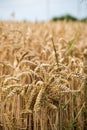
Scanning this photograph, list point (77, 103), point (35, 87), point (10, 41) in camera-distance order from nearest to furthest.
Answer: point (35, 87)
point (77, 103)
point (10, 41)

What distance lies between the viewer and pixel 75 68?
310 centimetres

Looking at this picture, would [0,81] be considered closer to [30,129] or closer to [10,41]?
[30,129]

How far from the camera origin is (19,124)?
2.64 metres

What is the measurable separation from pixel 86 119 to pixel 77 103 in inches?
5.5

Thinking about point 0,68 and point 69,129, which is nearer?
point 69,129

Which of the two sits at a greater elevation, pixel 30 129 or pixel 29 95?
pixel 29 95

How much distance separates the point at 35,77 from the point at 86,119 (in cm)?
48

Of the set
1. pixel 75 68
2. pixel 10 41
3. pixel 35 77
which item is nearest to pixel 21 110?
pixel 35 77

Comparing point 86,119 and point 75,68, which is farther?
point 75,68

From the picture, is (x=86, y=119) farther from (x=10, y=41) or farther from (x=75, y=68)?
(x=10, y=41)

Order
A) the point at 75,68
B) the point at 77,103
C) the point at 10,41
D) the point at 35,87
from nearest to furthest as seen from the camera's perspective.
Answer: the point at 35,87 < the point at 77,103 < the point at 75,68 < the point at 10,41

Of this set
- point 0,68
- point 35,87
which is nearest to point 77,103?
point 35,87

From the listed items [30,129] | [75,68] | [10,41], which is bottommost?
→ [30,129]

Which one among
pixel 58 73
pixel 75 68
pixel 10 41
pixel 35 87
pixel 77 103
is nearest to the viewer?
pixel 35 87
